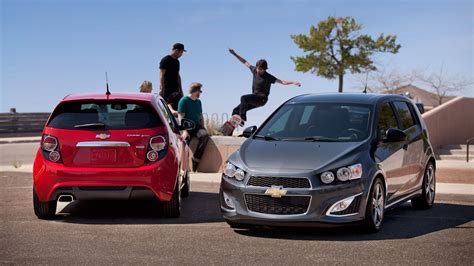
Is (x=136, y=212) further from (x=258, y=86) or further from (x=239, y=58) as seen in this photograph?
(x=239, y=58)

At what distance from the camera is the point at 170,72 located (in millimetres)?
17125

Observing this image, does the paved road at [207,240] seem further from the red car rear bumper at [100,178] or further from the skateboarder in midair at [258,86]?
the skateboarder in midair at [258,86]

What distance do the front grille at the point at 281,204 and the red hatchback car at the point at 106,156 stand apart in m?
1.50

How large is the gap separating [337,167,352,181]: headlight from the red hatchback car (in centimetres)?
223

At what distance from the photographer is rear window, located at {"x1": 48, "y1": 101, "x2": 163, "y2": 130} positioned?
34.4 feet

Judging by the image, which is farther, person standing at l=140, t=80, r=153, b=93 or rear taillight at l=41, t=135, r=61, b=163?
person standing at l=140, t=80, r=153, b=93

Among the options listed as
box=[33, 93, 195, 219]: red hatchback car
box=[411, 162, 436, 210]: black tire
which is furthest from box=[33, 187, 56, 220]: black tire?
box=[411, 162, 436, 210]: black tire

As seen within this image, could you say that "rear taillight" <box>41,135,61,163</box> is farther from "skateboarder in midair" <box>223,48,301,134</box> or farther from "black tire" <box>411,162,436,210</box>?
"skateboarder in midair" <box>223,48,301,134</box>

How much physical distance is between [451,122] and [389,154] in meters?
19.4

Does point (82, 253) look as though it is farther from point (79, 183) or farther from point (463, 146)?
point (463, 146)

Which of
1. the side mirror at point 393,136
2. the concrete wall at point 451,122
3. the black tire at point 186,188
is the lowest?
the concrete wall at point 451,122

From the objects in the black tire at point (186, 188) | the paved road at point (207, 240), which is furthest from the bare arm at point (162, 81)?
the paved road at point (207, 240)

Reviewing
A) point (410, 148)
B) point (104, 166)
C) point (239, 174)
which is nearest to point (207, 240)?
point (239, 174)

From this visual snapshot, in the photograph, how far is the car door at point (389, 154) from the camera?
1004 cm
